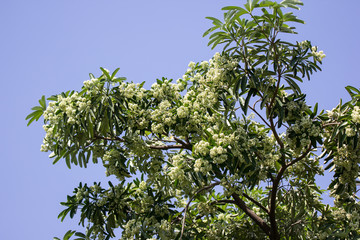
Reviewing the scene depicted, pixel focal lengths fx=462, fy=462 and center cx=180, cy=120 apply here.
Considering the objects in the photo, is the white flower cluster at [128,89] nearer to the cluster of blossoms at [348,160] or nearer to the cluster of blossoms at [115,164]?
the cluster of blossoms at [115,164]

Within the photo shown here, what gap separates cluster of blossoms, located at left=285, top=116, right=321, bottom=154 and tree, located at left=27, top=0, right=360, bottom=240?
0.01 m

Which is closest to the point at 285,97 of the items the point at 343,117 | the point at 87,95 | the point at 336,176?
the point at 343,117

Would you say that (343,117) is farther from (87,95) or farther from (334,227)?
(87,95)

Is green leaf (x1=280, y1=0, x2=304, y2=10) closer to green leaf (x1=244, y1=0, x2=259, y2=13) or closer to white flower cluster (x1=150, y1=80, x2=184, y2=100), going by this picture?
green leaf (x1=244, y1=0, x2=259, y2=13)

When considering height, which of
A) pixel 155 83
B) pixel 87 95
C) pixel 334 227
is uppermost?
pixel 155 83

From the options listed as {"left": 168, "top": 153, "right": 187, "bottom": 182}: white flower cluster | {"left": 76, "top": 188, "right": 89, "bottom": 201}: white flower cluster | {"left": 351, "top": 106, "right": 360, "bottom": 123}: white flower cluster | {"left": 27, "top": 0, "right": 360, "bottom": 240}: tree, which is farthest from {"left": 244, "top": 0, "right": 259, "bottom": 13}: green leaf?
{"left": 76, "top": 188, "right": 89, "bottom": 201}: white flower cluster

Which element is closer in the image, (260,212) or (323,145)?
(323,145)

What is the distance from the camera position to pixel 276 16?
6184 millimetres

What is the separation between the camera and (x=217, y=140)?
5863 millimetres

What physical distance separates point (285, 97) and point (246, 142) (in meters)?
1.05

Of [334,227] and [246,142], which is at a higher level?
[246,142]

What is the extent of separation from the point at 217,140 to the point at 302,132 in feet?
3.75

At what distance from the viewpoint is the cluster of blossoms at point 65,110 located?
6312 millimetres

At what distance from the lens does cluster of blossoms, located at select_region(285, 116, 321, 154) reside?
5.95m
